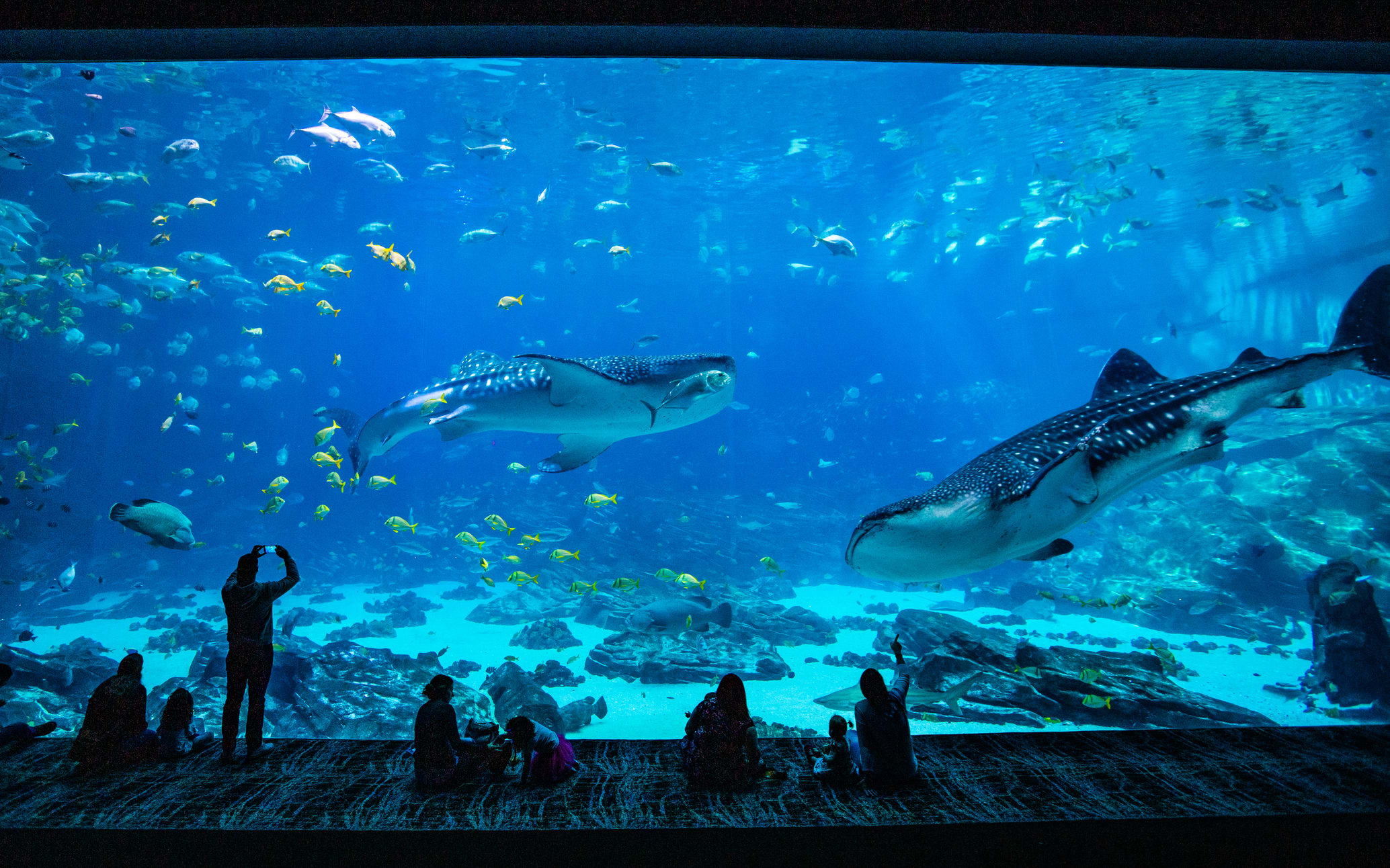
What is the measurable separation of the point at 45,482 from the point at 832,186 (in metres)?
29.9

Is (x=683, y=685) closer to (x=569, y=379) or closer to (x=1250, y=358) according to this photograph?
(x=569, y=379)

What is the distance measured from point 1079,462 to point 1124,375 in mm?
1929

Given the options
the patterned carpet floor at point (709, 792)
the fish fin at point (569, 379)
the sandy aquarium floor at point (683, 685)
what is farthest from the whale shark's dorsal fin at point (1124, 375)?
the fish fin at point (569, 379)

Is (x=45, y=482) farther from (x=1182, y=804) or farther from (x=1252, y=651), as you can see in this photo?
(x=1252, y=651)

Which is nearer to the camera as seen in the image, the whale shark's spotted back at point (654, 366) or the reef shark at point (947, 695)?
the whale shark's spotted back at point (654, 366)

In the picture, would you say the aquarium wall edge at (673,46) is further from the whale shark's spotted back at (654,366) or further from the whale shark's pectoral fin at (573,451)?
the whale shark's pectoral fin at (573,451)

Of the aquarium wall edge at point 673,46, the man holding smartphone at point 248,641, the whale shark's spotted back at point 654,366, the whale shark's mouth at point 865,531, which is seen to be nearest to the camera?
the whale shark's mouth at point 865,531

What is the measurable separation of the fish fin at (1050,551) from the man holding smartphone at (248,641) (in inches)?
170

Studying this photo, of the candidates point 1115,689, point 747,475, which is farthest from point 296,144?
point 1115,689

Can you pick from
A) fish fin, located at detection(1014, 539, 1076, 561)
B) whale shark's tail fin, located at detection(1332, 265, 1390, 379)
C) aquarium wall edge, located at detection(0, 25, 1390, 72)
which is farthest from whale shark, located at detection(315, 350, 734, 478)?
whale shark's tail fin, located at detection(1332, 265, 1390, 379)

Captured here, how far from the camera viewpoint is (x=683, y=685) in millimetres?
8039

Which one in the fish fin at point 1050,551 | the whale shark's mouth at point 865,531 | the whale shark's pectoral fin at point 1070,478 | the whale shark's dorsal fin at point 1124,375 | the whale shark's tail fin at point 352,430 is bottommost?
the fish fin at point 1050,551

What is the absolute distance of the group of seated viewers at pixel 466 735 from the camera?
113 inches

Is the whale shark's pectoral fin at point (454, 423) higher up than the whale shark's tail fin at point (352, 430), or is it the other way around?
the whale shark's tail fin at point (352, 430)
